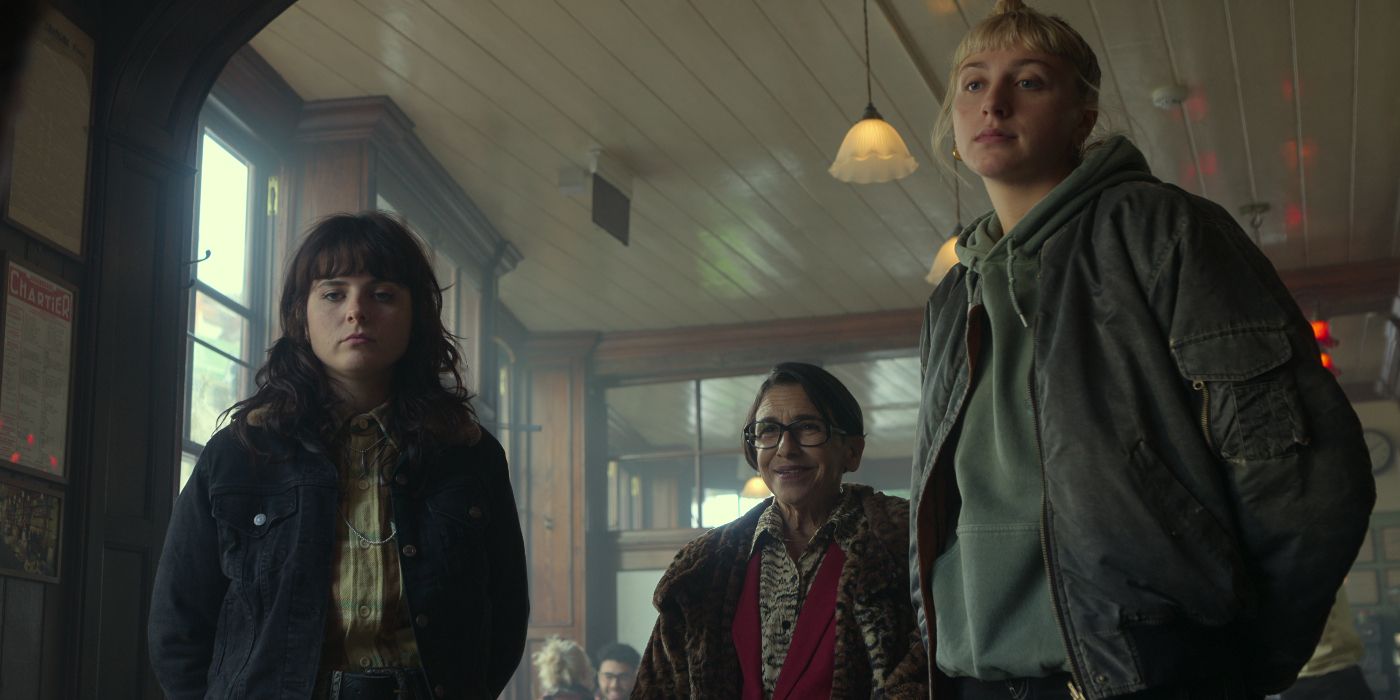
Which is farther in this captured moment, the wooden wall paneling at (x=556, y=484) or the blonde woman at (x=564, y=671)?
the wooden wall paneling at (x=556, y=484)

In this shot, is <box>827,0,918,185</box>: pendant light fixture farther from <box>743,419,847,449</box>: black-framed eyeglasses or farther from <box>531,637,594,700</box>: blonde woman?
<box>531,637,594,700</box>: blonde woman

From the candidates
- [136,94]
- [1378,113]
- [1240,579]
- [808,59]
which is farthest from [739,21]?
[1240,579]

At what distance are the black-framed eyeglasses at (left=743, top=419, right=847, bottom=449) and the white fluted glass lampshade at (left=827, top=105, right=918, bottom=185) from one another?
7.74 ft

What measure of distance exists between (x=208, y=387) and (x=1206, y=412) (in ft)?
12.4

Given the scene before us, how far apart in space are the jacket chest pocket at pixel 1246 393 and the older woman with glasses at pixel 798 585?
3.20 ft

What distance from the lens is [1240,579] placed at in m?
1.15

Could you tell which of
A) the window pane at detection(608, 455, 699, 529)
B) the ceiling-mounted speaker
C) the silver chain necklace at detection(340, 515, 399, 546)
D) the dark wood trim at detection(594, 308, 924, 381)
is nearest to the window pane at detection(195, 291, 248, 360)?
the ceiling-mounted speaker

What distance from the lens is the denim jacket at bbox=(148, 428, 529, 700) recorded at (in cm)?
175

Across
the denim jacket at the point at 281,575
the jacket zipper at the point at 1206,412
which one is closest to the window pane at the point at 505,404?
the denim jacket at the point at 281,575

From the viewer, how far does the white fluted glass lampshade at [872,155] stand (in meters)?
4.69

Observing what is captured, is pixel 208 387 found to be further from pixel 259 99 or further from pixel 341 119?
pixel 341 119

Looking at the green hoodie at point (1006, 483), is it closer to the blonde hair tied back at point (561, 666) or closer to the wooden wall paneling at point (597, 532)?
the blonde hair tied back at point (561, 666)

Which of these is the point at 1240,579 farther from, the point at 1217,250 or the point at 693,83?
the point at 693,83

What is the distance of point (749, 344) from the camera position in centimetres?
859
